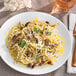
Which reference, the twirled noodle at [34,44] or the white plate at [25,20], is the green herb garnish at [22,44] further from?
the white plate at [25,20]

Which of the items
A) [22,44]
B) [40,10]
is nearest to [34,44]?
[22,44]

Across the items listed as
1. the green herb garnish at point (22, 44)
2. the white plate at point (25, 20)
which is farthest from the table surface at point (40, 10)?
the green herb garnish at point (22, 44)

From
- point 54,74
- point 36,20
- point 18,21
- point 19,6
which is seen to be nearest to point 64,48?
point 54,74

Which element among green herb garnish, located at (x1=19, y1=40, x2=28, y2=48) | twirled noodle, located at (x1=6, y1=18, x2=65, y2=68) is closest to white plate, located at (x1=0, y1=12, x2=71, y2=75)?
twirled noodle, located at (x1=6, y1=18, x2=65, y2=68)

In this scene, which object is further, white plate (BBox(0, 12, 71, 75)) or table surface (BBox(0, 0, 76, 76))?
table surface (BBox(0, 0, 76, 76))

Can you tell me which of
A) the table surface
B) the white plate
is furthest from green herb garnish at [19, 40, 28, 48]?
the table surface

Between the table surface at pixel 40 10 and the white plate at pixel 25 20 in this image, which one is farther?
the table surface at pixel 40 10

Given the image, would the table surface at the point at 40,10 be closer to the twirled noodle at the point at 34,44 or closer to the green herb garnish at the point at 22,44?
the twirled noodle at the point at 34,44

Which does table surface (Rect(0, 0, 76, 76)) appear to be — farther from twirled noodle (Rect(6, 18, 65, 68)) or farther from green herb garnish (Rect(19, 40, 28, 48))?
green herb garnish (Rect(19, 40, 28, 48))
